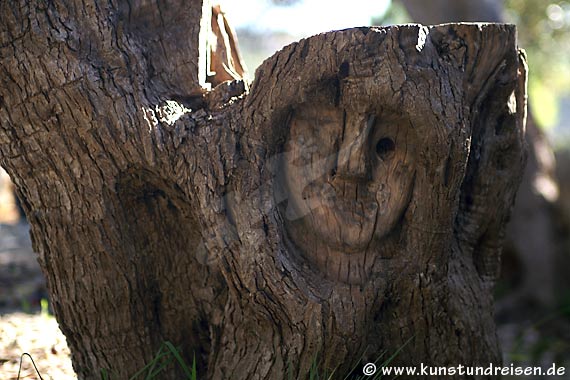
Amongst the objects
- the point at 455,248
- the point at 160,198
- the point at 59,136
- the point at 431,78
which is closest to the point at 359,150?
the point at 431,78

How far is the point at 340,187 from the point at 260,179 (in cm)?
31

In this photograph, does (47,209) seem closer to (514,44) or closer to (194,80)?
(194,80)

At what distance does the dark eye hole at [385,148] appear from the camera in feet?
8.06

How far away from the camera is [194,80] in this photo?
8.73 ft

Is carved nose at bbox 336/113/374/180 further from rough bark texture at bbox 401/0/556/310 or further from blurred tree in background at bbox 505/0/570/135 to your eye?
blurred tree in background at bbox 505/0/570/135

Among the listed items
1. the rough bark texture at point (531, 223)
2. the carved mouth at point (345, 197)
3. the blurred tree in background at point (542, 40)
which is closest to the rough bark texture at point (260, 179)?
the carved mouth at point (345, 197)

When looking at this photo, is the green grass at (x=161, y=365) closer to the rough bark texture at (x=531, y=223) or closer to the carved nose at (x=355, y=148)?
the carved nose at (x=355, y=148)

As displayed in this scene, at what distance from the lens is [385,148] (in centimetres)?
247

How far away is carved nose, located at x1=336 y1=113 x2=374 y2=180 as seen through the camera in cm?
239

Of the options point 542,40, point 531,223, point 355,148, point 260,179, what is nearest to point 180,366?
point 260,179

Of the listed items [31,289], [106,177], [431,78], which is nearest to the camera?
[431,78]

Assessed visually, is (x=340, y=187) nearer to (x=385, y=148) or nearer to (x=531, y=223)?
(x=385, y=148)

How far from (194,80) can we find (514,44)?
4.14 feet

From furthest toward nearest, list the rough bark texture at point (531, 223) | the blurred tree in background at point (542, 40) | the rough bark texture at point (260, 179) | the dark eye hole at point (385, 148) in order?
the blurred tree in background at point (542, 40) < the rough bark texture at point (531, 223) < the dark eye hole at point (385, 148) < the rough bark texture at point (260, 179)
